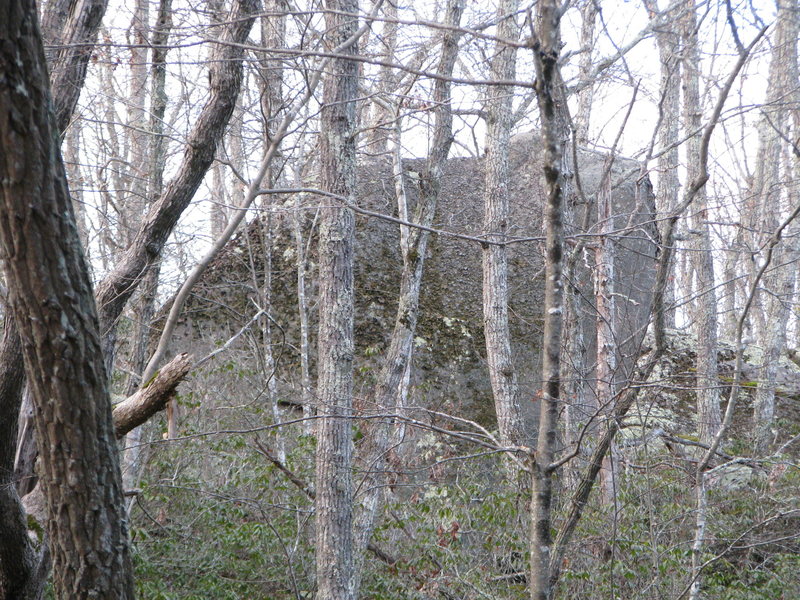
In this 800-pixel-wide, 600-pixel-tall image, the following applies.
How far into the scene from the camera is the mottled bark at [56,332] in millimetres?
1891

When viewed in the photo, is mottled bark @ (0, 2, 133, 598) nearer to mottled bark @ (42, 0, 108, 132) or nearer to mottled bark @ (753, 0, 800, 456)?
mottled bark @ (42, 0, 108, 132)

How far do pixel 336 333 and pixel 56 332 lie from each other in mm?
2956

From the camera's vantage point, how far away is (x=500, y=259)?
7.10m

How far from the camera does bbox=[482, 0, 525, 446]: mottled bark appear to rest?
22.2 feet

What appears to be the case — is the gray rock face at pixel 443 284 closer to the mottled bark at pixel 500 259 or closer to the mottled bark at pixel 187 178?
the mottled bark at pixel 500 259

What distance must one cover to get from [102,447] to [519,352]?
7.47m

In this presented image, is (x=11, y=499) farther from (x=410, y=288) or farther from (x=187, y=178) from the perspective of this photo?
(x=410, y=288)

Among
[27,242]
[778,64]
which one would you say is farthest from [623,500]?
[778,64]

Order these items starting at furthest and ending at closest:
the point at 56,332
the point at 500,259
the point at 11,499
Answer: the point at 500,259 < the point at 11,499 < the point at 56,332

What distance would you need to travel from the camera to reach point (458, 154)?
10406 mm

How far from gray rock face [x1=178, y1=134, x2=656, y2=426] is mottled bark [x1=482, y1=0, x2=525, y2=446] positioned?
0.77 metres

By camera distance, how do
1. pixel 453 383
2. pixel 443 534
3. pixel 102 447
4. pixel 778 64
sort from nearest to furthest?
pixel 102 447
pixel 443 534
pixel 778 64
pixel 453 383

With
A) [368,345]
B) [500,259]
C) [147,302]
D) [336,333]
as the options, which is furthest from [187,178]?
[368,345]

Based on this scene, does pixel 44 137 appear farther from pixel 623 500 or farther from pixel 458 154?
pixel 458 154
